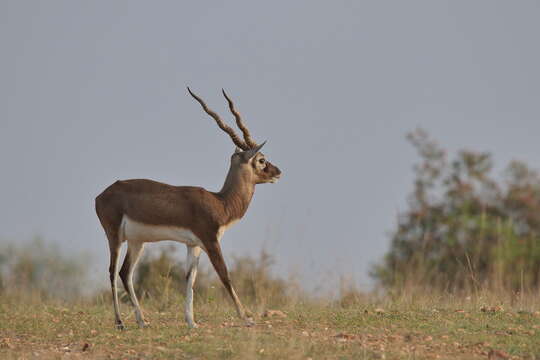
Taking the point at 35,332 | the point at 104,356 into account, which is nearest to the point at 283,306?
the point at 35,332

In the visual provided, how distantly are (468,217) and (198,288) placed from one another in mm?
10203

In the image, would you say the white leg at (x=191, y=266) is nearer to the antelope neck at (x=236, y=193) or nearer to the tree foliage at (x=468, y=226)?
the antelope neck at (x=236, y=193)

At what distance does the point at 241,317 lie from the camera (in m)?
10.4

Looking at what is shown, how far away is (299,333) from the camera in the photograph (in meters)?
9.80

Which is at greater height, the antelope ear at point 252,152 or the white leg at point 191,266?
the antelope ear at point 252,152

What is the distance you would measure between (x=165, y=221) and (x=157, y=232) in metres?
0.18

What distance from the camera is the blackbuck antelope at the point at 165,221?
10.7m

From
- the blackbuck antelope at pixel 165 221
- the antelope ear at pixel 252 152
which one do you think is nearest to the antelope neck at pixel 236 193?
the blackbuck antelope at pixel 165 221

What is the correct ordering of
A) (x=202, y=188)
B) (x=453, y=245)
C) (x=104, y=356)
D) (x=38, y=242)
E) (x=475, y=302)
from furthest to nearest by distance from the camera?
(x=453, y=245)
(x=38, y=242)
(x=475, y=302)
(x=202, y=188)
(x=104, y=356)

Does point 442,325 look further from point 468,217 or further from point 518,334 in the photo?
point 468,217

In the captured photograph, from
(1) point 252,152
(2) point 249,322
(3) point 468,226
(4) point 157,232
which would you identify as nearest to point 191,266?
(4) point 157,232

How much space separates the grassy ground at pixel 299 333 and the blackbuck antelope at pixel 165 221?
0.65 m

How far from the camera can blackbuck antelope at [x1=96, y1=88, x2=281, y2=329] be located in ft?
35.1

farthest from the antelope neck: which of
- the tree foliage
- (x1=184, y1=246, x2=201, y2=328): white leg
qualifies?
the tree foliage
